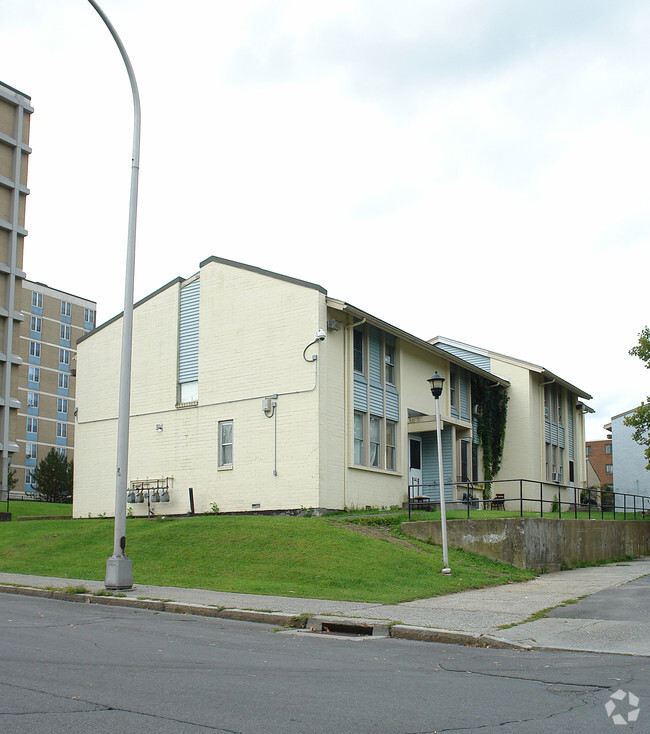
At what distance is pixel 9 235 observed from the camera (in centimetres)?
5844

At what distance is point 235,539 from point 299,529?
1.53 metres

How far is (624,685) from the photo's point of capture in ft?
23.8

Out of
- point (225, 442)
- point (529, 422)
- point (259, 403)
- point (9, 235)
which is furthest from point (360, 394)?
point (9, 235)

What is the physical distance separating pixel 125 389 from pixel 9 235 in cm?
4850

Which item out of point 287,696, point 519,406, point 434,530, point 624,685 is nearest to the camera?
point 287,696

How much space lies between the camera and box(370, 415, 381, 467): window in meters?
26.3

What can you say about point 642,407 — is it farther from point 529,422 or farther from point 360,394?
point 360,394

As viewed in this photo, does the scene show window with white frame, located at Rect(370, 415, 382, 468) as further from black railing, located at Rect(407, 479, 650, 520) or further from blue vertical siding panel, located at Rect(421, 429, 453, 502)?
blue vertical siding panel, located at Rect(421, 429, 453, 502)

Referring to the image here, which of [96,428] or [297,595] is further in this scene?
[96,428]

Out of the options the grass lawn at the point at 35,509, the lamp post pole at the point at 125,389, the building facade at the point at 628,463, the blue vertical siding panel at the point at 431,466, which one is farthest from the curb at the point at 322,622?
the building facade at the point at 628,463

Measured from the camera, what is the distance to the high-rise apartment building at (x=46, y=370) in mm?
88875

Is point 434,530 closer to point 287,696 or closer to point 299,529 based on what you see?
point 299,529

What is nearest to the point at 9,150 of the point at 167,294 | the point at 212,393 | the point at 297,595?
the point at 167,294

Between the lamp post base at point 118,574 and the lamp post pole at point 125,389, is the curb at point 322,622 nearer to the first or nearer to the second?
the lamp post base at point 118,574
